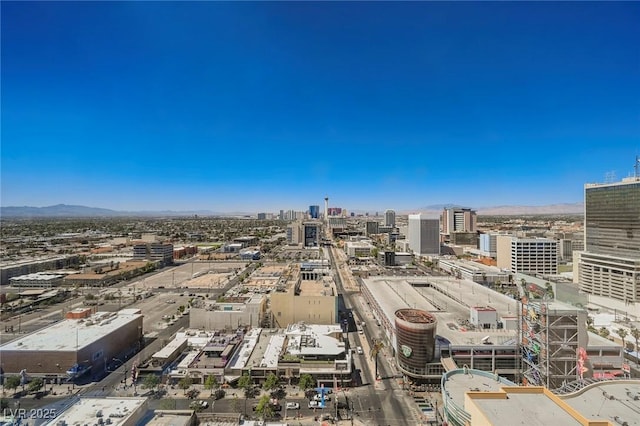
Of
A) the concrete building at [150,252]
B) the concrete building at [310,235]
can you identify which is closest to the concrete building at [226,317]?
the concrete building at [150,252]

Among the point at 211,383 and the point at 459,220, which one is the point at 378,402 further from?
the point at 459,220

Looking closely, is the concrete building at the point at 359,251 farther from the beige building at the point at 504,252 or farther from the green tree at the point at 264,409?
the green tree at the point at 264,409

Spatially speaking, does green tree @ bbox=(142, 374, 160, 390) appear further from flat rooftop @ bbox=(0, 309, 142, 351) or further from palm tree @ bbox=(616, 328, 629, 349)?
palm tree @ bbox=(616, 328, 629, 349)

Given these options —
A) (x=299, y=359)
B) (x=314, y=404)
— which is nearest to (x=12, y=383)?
(x=299, y=359)

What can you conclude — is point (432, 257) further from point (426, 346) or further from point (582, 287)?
point (426, 346)

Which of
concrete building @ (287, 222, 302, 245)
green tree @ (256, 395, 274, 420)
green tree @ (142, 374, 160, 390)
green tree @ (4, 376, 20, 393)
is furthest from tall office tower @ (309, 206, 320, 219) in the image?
green tree @ (256, 395, 274, 420)
